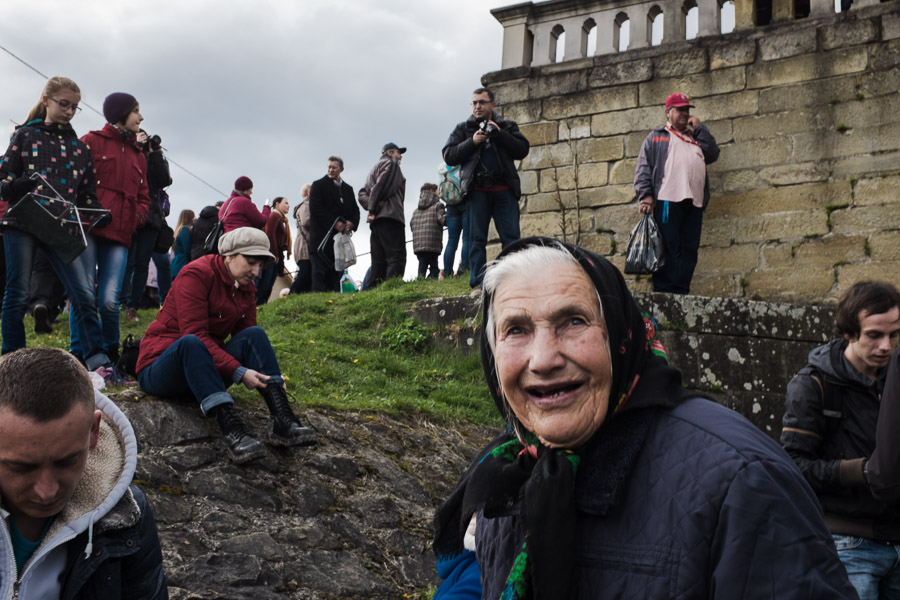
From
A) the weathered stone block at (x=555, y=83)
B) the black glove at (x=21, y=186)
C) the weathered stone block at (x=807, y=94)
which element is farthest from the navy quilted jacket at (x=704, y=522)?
the weathered stone block at (x=555, y=83)

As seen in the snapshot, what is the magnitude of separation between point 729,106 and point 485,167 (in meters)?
3.06

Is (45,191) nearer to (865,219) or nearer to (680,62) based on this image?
(680,62)

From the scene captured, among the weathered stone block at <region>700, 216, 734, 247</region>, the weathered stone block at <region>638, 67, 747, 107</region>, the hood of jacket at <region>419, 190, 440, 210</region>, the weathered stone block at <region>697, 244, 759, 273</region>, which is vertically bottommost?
the weathered stone block at <region>697, 244, 759, 273</region>

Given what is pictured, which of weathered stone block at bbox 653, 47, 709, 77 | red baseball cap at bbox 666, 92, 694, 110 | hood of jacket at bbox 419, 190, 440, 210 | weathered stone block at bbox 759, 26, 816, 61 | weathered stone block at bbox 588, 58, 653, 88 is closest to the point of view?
red baseball cap at bbox 666, 92, 694, 110

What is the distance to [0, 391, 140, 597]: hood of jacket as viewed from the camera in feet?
7.72

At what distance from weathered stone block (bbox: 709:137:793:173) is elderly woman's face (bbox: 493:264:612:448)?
8.44 m

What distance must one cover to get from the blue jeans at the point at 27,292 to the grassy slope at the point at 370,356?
107cm

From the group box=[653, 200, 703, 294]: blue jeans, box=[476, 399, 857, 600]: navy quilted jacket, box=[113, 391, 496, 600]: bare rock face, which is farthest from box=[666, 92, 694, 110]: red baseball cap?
box=[476, 399, 857, 600]: navy quilted jacket

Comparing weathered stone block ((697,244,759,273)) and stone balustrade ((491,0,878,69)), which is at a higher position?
stone balustrade ((491,0,878,69))

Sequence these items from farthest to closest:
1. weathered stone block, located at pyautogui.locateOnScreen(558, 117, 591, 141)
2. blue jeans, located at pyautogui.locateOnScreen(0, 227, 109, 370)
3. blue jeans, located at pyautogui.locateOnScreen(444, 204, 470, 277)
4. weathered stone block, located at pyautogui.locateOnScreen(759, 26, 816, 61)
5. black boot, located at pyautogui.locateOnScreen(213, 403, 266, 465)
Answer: blue jeans, located at pyautogui.locateOnScreen(444, 204, 470, 277)
weathered stone block, located at pyautogui.locateOnScreen(558, 117, 591, 141)
weathered stone block, located at pyautogui.locateOnScreen(759, 26, 816, 61)
blue jeans, located at pyautogui.locateOnScreen(0, 227, 109, 370)
black boot, located at pyautogui.locateOnScreen(213, 403, 266, 465)

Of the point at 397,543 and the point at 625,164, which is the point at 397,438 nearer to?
the point at 397,543

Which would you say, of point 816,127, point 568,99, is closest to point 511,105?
point 568,99

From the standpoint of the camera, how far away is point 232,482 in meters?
5.07

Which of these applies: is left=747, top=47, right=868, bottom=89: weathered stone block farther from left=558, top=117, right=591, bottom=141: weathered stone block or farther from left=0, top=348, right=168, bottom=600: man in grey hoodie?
left=0, top=348, right=168, bottom=600: man in grey hoodie
